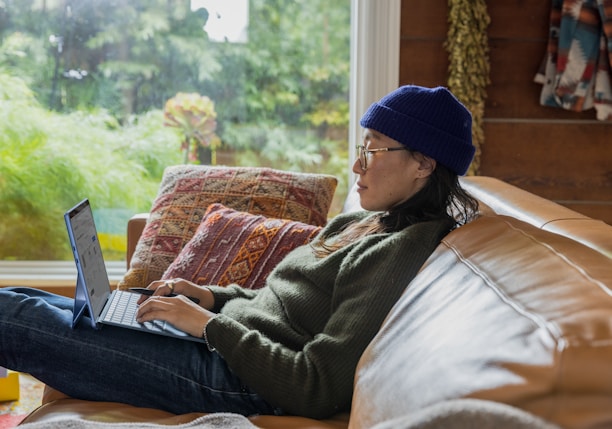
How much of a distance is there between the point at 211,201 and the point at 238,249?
0.39 meters

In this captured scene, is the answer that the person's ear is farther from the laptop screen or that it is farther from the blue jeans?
the laptop screen

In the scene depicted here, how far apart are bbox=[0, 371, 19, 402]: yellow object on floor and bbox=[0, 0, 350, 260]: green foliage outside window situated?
952mm

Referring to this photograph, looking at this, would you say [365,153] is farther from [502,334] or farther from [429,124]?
[502,334]

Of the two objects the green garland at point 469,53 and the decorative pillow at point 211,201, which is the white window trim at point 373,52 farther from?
the decorative pillow at point 211,201

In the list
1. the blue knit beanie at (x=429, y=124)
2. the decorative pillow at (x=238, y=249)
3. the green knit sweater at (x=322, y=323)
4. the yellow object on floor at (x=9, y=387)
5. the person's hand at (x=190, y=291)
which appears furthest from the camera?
the yellow object on floor at (x=9, y=387)

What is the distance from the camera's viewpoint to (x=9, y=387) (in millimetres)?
2805

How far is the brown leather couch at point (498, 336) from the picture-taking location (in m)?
0.79

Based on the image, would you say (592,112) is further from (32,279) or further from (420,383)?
(420,383)

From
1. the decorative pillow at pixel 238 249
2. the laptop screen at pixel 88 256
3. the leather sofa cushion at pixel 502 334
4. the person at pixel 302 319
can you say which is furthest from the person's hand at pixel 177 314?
the decorative pillow at pixel 238 249

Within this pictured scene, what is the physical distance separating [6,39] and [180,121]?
80 cm

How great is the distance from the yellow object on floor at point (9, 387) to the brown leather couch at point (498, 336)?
4.27 ft

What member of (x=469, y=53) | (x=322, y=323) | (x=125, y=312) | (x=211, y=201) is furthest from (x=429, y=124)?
(x=469, y=53)

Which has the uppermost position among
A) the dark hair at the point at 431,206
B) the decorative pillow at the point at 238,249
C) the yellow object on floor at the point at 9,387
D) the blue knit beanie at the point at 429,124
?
the blue knit beanie at the point at 429,124

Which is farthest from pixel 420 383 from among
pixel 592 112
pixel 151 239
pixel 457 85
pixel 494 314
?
pixel 592 112
